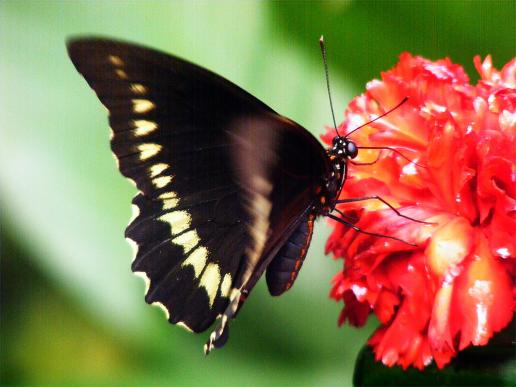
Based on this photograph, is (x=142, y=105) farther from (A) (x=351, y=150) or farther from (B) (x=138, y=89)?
(A) (x=351, y=150)

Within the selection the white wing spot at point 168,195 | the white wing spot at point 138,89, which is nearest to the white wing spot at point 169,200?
the white wing spot at point 168,195

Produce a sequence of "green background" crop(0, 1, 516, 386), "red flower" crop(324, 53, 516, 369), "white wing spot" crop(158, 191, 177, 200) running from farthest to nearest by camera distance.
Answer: "green background" crop(0, 1, 516, 386) < "white wing spot" crop(158, 191, 177, 200) < "red flower" crop(324, 53, 516, 369)

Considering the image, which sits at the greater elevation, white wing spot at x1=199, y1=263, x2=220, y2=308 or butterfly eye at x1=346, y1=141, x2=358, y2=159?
butterfly eye at x1=346, y1=141, x2=358, y2=159

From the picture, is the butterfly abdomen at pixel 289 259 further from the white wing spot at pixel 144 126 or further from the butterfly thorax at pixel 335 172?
the white wing spot at pixel 144 126

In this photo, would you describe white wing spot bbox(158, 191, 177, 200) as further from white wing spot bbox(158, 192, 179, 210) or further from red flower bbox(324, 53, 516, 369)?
red flower bbox(324, 53, 516, 369)

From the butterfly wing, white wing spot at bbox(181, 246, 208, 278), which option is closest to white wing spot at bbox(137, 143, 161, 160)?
the butterfly wing
